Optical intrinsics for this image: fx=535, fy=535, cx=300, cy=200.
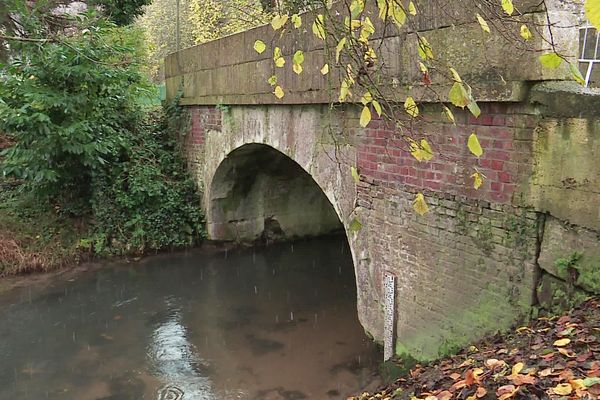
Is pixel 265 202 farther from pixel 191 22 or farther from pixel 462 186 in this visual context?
pixel 191 22

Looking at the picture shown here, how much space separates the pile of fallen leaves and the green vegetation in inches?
272

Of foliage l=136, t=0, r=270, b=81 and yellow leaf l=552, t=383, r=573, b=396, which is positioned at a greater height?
foliage l=136, t=0, r=270, b=81

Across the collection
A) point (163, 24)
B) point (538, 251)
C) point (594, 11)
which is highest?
point (163, 24)

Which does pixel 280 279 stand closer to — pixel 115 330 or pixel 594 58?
pixel 115 330

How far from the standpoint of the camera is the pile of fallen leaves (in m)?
2.42

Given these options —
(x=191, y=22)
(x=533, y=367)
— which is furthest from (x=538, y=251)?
(x=191, y=22)

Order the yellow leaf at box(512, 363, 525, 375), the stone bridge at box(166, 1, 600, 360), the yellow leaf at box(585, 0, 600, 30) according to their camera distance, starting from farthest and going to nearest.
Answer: the stone bridge at box(166, 1, 600, 360), the yellow leaf at box(512, 363, 525, 375), the yellow leaf at box(585, 0, 600, 30)

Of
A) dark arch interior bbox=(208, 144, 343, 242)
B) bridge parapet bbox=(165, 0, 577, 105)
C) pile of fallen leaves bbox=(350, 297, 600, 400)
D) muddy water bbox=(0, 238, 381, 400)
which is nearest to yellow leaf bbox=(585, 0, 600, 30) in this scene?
bridge parapet bbox=(165, 0, 577, 105)

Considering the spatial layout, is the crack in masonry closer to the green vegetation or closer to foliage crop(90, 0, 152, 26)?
the green vegetation

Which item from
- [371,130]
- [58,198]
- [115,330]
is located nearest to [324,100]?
[371,130]

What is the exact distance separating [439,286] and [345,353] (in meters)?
2.20

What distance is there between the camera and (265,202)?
35.4ft

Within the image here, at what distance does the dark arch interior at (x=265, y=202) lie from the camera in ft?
32.3

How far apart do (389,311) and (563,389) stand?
281 cm
